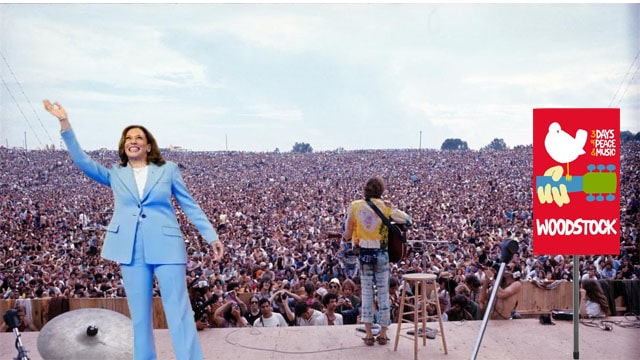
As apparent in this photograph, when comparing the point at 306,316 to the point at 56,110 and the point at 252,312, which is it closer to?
the point at 252,312

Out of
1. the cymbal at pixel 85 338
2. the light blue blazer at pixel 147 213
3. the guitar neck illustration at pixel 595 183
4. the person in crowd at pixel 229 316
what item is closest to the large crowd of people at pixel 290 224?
the person in crowd at pixel 229 316

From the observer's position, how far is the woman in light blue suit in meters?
2.38

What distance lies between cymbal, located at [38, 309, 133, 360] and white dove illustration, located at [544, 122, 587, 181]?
2.44m

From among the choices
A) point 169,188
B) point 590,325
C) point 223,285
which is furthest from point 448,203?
point 169,188

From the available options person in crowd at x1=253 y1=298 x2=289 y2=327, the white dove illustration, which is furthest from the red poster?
person in crowd at x1=253 y1=298 x2=289 y2=327

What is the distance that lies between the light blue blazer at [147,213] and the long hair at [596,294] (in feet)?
11.2

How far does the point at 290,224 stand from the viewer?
39.6 ft

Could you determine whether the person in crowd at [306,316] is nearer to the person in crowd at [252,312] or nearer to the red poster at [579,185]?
the person in crowd at [252,312]

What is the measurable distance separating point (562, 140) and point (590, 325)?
1.94 m

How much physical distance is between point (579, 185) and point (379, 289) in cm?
134

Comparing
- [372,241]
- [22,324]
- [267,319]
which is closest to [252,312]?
[267,319]

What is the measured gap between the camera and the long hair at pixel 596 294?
174 inches

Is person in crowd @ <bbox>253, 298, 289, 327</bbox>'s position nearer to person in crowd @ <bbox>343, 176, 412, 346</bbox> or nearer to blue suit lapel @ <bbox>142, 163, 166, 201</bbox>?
person in crowd @ <bbox>343, 176, 412, 346</bbox>

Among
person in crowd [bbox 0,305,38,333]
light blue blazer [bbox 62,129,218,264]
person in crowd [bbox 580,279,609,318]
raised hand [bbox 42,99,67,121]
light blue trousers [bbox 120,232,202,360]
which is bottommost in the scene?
person in crowd [bbox 0,305,38,333]
